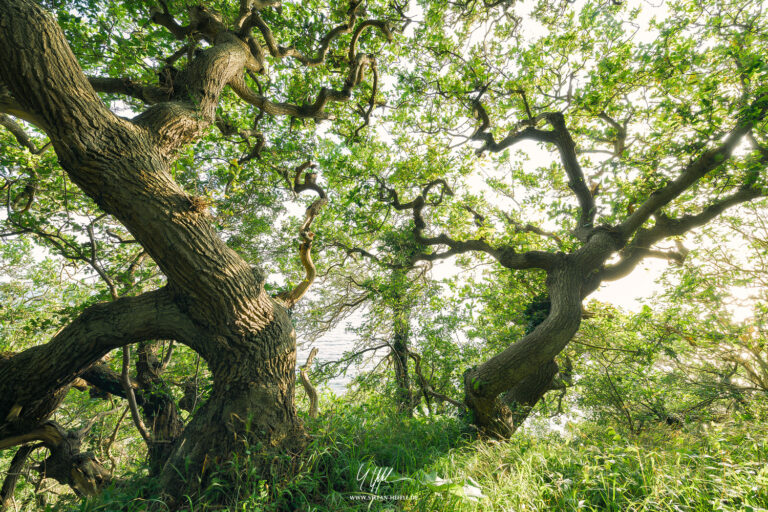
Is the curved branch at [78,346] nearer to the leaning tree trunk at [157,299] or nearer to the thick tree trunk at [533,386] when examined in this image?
the leaning tree trunk at [157,299]

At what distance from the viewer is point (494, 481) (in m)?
2.31

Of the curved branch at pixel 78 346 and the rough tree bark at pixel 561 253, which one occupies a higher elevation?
the rough tree bark at pixel 561 253

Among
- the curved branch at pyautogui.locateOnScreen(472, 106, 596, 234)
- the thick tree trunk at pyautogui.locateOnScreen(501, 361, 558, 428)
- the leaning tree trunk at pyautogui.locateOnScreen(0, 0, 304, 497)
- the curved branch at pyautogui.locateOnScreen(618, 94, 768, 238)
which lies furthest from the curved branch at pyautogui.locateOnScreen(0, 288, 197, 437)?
the curved branch at pyautogui.locateOnScreen(618, 94, 768, 238)

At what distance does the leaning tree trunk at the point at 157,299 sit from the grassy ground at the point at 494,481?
34cm

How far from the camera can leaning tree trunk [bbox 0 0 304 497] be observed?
7.00 feet

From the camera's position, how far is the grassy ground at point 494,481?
185cm

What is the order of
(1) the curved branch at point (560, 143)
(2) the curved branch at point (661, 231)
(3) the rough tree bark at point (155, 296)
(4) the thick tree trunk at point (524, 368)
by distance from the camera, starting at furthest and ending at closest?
(1) the curved branch at point (560, 143) < (2) the curved branch at point (661, 231) < (4) the thick tree trunk at point (524, 368) < (3) the rough tree bark at point (155, 296)

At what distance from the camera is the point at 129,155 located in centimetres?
241

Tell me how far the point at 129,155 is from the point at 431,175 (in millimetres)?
5170

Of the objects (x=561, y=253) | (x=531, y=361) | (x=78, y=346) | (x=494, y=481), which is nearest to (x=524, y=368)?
(x=531, y=361)

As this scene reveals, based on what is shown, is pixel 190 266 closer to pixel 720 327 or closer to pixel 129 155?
pixel 129 155

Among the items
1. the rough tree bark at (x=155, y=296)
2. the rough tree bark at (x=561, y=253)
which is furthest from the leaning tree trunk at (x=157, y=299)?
the rough tree bark at (x=561, y=253)

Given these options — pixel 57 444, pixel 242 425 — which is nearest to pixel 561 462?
pixel 242 425

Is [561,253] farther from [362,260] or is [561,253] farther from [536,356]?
[362,260]
